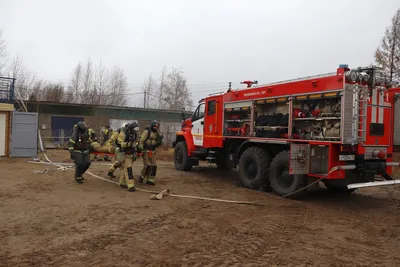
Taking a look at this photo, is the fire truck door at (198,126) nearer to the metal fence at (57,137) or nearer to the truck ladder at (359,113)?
the truck ladder at (359,113)

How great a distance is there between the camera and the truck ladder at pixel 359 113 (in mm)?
7352

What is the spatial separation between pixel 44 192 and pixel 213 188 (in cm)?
434

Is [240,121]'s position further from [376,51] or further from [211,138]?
[376,51]

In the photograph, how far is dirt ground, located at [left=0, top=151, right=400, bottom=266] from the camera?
438 cm

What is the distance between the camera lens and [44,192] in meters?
8.35

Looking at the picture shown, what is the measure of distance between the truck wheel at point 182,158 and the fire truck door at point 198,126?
2.70ft

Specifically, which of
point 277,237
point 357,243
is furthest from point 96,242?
point 357,243

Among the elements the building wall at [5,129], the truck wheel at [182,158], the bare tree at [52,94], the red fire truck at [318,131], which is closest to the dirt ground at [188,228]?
the red fire truck at [318,131]

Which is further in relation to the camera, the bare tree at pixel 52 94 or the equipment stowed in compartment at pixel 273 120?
the bare tree at pixel 52 94

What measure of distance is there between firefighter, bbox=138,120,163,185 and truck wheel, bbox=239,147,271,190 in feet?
8.03

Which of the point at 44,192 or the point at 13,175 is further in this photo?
the point at 13,175

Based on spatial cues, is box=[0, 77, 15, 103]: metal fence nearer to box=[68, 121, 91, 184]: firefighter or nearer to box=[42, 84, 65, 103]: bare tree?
box=[68, 121, 91, 184]: firefighter

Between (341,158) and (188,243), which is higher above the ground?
(341,158)

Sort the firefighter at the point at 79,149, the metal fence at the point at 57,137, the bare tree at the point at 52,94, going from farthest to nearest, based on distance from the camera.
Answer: the bare tree at the point at 52,94 → the metal fence at the point at 57,137 → the firefighter at the point at 79,149
